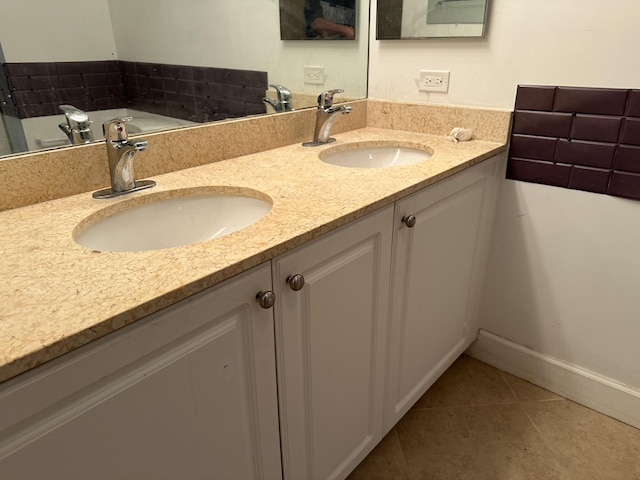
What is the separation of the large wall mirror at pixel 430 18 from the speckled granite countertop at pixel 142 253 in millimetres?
507

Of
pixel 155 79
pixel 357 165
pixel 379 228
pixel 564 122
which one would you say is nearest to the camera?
pixel 379 228

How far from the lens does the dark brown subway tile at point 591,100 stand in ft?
4.32

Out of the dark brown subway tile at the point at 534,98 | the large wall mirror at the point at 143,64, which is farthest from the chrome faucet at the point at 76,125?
the dark brown subway tile at the point at 534,98

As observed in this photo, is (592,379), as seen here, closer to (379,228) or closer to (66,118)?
(379,228)

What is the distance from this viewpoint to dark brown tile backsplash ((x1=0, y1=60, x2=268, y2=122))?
961mm

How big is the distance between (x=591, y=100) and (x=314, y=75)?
0.91m

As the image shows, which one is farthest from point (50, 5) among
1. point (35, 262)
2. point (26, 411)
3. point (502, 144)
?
point (502, 144)

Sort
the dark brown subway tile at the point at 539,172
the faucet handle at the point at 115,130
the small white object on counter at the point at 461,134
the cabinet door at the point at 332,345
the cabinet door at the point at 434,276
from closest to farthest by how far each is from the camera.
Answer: the cabinet door at the point at 332,345 < the faucet handle at the point at 115,130 < the cabinet door at the point at 434,276 < the dark brown subway tile at the point at 539,172 < the small white object on counter at the point at 461,134

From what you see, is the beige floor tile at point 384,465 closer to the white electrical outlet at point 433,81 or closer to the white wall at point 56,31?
the white electrical outlet at point 433,81

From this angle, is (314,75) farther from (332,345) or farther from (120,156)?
(332,345)

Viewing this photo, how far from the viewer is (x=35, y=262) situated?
753 millimetres

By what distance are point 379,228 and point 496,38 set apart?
0.84 meters

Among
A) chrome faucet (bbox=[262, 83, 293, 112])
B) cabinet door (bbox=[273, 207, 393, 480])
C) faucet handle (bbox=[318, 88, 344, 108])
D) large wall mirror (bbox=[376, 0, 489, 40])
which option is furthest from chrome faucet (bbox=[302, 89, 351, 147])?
cabinet door (bbox=[273, 207, 393, 480])

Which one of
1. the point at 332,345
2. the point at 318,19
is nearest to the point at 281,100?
the point at 318,19
